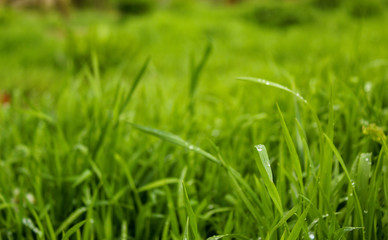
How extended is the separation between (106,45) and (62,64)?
0.70 m

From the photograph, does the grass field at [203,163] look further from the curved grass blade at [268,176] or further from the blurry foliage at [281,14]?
the blurry foliage at [281,14]

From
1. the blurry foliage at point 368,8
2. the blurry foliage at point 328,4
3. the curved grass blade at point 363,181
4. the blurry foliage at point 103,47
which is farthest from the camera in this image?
the blurry foliage at point 328,4

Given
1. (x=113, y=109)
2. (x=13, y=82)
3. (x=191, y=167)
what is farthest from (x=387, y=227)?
(x=13, y=82)

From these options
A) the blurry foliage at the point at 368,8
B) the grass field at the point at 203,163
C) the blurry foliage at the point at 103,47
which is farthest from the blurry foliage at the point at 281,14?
the grass field at the point at 203,163

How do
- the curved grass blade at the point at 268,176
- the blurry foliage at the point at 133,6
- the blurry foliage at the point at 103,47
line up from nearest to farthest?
1. the curved grass blade at the point at 268,176
2. the blurry foliage at the point at 103,47
3. the blurry foliage at the point at 133,6

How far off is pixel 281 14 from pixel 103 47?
3.80 meters

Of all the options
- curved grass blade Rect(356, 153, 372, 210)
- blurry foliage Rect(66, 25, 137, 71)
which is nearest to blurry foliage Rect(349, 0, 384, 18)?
blurry foliage Rect(66, 25, 137, 71)

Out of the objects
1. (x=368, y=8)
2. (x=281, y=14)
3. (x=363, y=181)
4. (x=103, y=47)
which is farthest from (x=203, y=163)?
(x=368, y=8)

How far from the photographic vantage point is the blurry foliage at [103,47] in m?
3.20

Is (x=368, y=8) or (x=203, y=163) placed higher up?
(x=203, y=163)

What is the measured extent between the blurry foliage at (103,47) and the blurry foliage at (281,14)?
3.34m

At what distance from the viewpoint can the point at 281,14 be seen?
6.16m

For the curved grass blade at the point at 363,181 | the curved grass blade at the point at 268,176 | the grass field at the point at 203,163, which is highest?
the curved grass blade at the point at 268,176

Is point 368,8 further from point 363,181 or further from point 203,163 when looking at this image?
point 363,181
